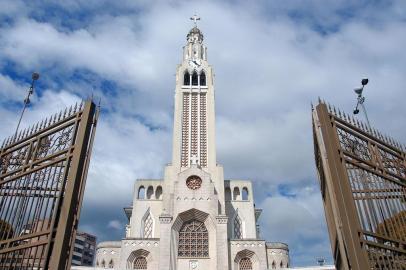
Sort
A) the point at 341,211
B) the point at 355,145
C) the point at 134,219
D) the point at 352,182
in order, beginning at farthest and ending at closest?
1. the point at 134,219
2. the point at 355,145
3. the point at 352,182
4. the point at 341,211

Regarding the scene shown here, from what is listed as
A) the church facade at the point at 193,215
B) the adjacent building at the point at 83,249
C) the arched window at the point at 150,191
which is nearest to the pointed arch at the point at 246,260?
the church facade at the point at 193,215

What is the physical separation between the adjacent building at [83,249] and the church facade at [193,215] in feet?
129

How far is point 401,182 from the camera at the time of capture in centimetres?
912

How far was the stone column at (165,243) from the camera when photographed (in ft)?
88.8

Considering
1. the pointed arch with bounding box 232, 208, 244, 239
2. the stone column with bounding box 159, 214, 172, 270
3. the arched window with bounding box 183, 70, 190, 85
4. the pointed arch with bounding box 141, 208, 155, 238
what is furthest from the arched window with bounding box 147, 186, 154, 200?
the arched window with bounding box 183, 70, 190, 85

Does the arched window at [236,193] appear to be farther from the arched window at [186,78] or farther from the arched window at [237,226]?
the arched window at [186,78]

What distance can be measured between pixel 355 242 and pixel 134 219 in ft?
90.1

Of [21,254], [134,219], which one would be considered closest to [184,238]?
[134,219]

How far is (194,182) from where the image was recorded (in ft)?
102

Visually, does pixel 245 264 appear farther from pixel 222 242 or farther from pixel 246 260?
pixel 222 242

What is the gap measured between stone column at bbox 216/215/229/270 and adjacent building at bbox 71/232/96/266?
49.7 meters

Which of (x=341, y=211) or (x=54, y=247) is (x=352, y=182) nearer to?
(x=341, y=211)

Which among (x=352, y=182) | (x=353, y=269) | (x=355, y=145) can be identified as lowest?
(x=353, y=269)

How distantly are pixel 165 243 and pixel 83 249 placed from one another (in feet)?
168
